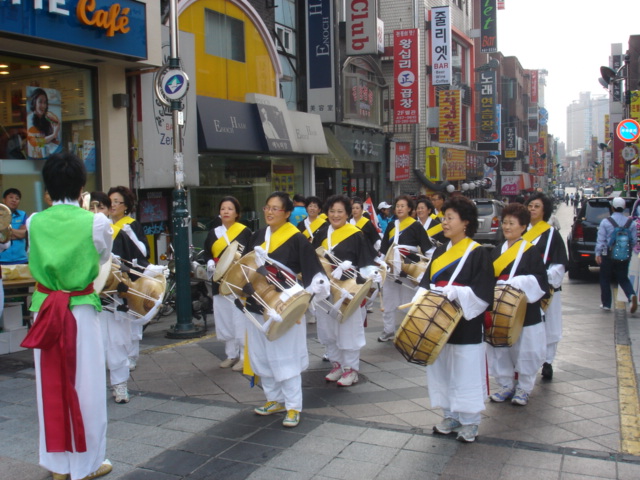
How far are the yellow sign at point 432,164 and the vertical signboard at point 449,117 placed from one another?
974mm

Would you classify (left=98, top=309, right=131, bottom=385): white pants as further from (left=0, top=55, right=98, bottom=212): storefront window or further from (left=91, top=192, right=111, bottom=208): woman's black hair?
(left=0, top=55, right=98, bottom=212): storefront window

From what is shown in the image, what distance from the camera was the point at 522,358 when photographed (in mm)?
5723

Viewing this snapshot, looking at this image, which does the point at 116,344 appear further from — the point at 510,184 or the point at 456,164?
the point at 510,184

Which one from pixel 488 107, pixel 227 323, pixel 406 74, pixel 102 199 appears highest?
pixel 488 107

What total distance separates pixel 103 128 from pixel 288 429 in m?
7.13

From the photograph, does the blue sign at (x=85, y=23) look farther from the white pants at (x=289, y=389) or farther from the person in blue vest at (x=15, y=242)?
the white pants at (x=289, y=389)

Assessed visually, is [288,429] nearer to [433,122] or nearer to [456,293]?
[456,293]

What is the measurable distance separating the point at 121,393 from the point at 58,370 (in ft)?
6.47

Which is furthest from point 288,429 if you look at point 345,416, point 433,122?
point 433,122

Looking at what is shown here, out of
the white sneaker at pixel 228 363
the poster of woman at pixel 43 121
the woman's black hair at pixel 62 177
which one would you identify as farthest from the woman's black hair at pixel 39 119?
the woman's black hair at pixel 62 177

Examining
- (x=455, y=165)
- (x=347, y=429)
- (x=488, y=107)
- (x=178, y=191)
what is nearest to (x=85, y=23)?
(x=178, y=191)

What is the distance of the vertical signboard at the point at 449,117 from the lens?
2867cm

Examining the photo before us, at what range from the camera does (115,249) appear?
611cm

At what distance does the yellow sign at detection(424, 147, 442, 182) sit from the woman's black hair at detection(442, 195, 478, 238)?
23434mm
